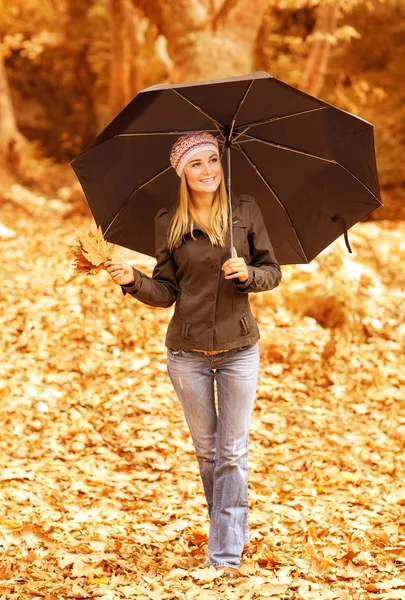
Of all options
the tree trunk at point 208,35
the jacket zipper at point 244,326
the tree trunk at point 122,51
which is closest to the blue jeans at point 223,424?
the jacket zipper at point 244,326

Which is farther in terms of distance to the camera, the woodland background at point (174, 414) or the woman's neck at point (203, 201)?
the woodland background at point (174, 414)

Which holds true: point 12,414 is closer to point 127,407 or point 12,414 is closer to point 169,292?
point 127,407

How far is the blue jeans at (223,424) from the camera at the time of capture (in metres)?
3.89

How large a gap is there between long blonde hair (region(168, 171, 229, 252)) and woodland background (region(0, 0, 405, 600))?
1783mm

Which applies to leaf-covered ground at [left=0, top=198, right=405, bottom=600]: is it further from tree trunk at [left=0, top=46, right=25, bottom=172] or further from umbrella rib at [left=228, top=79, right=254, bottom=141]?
tree trunk at [left=0, top=46, right=25, bottom=172]

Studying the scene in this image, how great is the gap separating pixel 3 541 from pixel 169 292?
6.15ft

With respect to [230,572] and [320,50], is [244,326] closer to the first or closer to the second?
[230,572]

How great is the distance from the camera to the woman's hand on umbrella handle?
11.7 feet

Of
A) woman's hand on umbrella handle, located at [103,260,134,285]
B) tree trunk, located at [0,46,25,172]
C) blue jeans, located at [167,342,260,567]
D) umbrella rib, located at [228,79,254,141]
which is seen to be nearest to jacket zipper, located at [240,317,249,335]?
blue jeans, located at [167,342,260,567]

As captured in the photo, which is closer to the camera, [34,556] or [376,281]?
[34,556]

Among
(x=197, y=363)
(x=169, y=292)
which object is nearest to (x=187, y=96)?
(x=169, y=292)

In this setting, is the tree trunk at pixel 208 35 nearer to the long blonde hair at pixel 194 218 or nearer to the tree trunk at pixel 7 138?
the tree trunk at pixel 7 138

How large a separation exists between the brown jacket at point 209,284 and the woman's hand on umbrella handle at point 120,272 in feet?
0.25

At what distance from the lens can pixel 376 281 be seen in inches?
374
